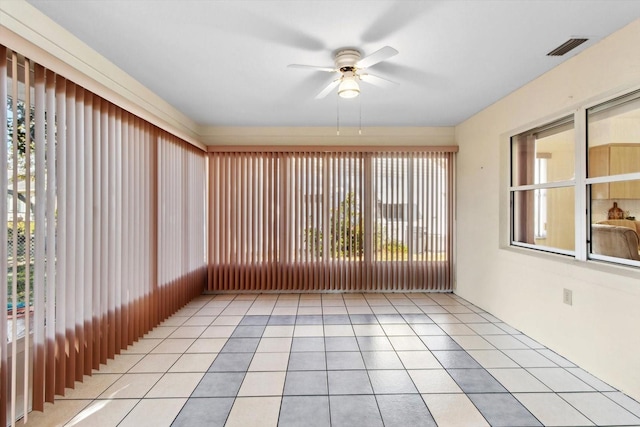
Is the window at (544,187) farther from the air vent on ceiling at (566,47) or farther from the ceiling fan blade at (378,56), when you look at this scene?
the ceiling fan blade at (378,56)

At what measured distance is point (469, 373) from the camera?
2592mm

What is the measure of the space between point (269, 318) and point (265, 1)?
3267mm

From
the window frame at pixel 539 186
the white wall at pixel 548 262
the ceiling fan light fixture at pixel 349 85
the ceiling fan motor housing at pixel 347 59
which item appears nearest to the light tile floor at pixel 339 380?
the white wall at pixel 548 262

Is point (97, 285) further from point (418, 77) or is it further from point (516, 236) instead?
point (516, 236)

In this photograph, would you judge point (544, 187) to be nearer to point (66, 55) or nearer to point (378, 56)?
point (378, 56)

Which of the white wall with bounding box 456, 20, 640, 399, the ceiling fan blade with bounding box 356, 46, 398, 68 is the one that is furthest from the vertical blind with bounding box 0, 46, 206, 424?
the white wall with bounding box 456, 20, 640, 399

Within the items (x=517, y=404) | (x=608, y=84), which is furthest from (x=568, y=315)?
(x=608, y=84)

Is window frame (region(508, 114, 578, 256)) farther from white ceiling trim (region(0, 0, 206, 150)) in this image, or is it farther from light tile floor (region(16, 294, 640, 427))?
white ceiling trim (region(0, 0, 206, 150))

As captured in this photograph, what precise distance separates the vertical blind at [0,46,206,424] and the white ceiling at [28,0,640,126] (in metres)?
0.55

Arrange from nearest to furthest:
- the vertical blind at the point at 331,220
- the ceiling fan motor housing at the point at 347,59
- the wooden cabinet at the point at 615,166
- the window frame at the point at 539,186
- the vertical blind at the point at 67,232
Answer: the vertical blind at the point at 67,232 < the wooden cabinet at the point at 615,166 < the ceiling fan motor housing at the point at 347,59 < the window frame at the point at 539,186 < the vertical blind at the point at 331,220

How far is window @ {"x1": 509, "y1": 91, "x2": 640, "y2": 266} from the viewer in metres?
2.43

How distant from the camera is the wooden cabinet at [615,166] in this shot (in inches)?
94.0

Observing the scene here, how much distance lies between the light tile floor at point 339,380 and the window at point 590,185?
1.08 meters

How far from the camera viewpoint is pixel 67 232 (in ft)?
7.29
